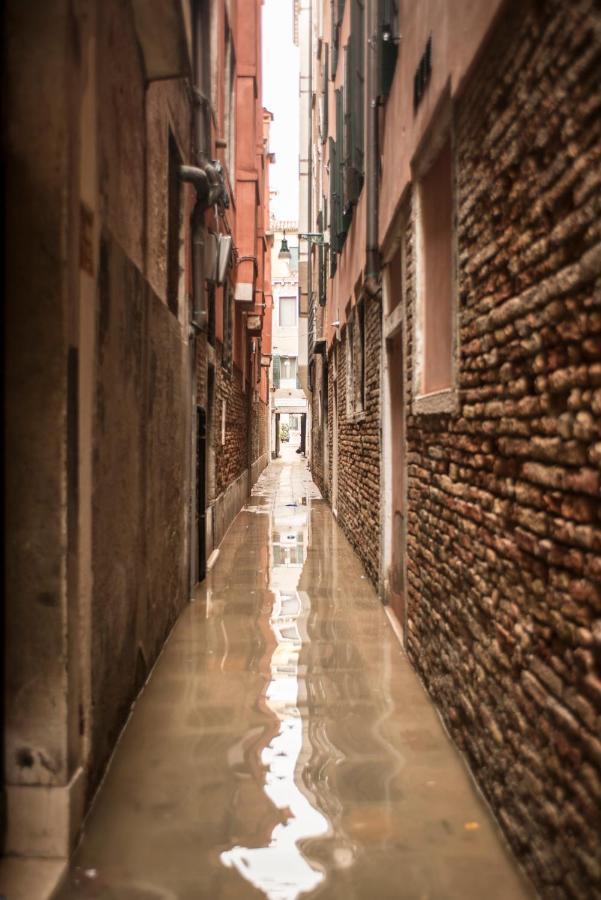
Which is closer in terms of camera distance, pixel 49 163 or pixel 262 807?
pixel 49 163

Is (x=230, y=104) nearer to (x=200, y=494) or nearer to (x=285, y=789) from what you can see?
(x=200, y=494)

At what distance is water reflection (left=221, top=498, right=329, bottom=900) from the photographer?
2.58m

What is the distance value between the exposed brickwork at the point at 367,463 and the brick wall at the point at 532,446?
3597 millimetres

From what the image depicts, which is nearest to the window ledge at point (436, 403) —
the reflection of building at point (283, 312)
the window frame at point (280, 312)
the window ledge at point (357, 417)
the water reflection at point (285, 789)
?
the water reflection at point (285, 789)

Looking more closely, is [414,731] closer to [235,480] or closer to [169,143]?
[169,143]

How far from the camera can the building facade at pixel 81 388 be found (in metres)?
2.65

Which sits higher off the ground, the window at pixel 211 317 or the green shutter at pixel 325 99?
the green shutter at pixel 325 99

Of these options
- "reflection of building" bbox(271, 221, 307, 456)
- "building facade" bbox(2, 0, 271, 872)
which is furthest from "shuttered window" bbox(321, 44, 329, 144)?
"reflection of building" bbox(271, 221, 307, 456)

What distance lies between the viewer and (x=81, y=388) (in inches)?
113

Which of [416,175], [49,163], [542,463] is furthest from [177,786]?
[416,175]

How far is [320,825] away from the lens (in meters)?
2.93

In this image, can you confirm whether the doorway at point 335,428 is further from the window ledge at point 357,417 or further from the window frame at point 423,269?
the window frame at point 423,269

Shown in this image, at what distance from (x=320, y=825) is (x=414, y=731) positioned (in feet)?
3.56

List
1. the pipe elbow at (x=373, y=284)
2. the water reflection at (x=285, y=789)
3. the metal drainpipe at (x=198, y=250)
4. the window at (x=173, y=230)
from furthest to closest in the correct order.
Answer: the metal drainpipe at (x=198, y=250), the pipe elbow at (x=373, y=284), the window at (x=173, y=230), the water reflection at (x=285, y=789)
